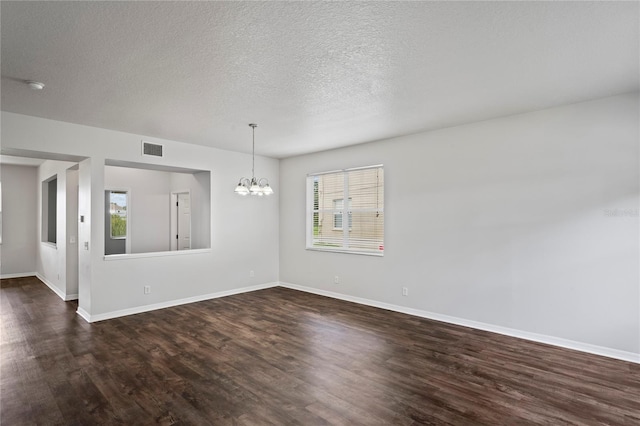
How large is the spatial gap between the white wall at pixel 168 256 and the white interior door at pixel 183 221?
2009mm

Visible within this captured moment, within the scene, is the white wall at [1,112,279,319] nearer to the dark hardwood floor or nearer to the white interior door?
the dark hardwood floor

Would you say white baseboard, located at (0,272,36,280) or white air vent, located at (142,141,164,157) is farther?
white baseboard, located at (0,272,36,280)

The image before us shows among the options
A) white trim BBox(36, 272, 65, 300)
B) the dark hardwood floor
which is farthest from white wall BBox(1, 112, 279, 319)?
white trim BBox(36, 272, 65, 300)

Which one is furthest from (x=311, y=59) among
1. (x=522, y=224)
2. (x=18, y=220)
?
(x=18, y=220)

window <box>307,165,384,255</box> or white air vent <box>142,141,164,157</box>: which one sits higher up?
white air vent <box>142,141,164,157</box>

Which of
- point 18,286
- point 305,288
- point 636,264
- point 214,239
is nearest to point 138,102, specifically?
point 214,239

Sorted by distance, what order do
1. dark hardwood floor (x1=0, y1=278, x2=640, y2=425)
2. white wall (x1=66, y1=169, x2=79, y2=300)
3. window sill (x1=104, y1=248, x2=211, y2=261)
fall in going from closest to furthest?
dark hardwood floor (x1=0, y1=278, x2=640, y2=425) < window sill (x1=104, y1=248, x2=211, y2=261) < white wall (x1=66, y1=169, x2=79, y2=300)

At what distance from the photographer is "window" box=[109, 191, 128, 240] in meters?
7.42

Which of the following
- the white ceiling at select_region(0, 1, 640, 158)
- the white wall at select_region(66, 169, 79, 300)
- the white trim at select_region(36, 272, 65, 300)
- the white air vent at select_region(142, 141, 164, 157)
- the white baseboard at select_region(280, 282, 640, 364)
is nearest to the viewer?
the white ceiling at select_region(0, 1, 640, 158)

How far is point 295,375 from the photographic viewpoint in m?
3.01

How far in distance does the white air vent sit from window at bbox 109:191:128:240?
9.66ft

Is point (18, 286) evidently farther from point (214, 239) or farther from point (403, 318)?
point (403, 318)

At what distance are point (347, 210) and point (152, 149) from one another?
3.32 m

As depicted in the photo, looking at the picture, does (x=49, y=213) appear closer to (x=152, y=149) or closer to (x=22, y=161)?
(x=22, y=161)
